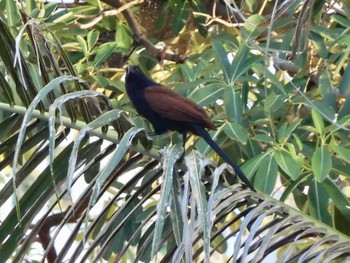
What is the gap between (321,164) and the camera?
238cm

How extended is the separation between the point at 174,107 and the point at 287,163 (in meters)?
0.36

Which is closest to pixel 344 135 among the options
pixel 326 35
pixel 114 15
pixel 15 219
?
pixel 326 35

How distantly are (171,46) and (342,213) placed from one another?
1687mm

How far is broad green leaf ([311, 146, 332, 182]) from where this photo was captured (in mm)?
2344

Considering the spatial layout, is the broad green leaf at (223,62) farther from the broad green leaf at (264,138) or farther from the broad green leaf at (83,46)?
the broad green leaf at (83,46)

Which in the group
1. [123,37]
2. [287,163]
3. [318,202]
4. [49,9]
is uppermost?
[49,9]

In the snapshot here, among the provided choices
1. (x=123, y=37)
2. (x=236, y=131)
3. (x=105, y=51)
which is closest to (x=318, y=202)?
(x=236, y=131)

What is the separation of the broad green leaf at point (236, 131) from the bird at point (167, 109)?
0.59ft

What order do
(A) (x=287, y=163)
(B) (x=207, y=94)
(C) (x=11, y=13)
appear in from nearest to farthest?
(A) (x=287, y=163) → (B) (x=207, y=94) → (C) (x=11, y=13)

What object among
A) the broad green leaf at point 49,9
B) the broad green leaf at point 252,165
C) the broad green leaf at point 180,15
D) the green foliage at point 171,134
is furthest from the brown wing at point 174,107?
the broad green leaf at point 180,15

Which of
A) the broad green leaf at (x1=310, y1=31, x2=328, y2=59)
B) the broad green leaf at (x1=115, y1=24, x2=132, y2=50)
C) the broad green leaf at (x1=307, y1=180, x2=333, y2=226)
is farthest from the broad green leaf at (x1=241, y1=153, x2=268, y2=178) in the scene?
the broad green leaf at (x1=115, y1=24, x2=132, y2=50)

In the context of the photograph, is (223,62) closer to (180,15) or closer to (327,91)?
(327,91)

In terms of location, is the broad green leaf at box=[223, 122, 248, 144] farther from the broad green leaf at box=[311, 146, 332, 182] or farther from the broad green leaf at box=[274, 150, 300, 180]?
the broad green leaf at box=[311, 146, 332, 182]

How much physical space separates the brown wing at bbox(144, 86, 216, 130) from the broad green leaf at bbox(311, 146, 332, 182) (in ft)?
0.93
